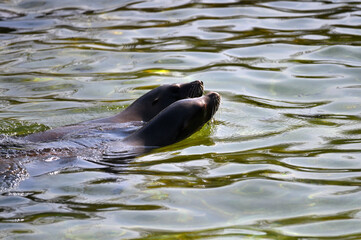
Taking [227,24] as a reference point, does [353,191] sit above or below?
below

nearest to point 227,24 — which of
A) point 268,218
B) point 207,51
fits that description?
point 207,51

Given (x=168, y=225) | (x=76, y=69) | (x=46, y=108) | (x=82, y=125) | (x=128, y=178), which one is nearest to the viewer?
(x=168, y=225)

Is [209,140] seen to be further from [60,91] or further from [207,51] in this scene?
[207,51]

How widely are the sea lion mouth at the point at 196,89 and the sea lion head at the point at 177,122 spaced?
0.52 metres

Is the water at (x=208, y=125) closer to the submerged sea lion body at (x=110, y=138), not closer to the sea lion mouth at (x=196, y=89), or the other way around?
the submerged sea lion body at (x=110, y=138)

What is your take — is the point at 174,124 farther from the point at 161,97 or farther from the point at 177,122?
the point at 161,97

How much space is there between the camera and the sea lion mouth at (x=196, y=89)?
23.6 feet

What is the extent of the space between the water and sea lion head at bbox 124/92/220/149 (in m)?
0.14

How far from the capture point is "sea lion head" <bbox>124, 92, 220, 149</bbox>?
20.6 ft

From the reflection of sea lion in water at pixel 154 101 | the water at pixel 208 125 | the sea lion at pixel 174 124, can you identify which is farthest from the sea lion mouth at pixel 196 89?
the sea lion at pixel 174 124

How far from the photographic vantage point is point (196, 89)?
7.21 metres

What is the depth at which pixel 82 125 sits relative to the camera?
6.76 metres

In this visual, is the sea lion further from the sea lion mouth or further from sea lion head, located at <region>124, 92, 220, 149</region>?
the sea lion mouth

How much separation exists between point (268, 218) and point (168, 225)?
2.06 feet
